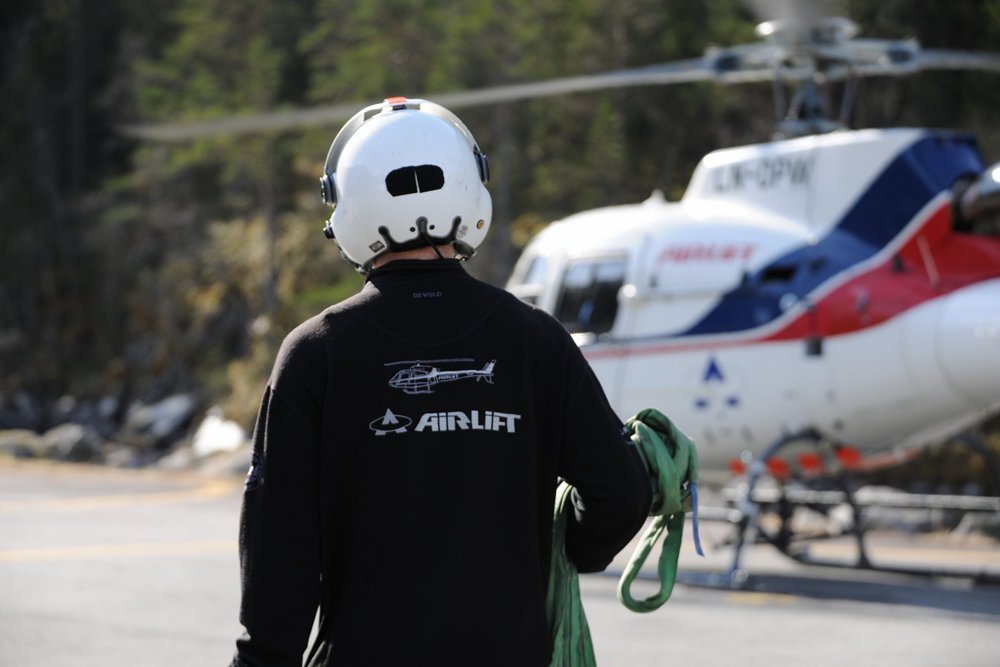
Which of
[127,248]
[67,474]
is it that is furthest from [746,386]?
[127,248]

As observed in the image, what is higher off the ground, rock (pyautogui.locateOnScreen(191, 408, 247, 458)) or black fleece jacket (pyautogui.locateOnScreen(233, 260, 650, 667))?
black fleece jacket (pyautogui.locateOnScreen(233, 260, 650, 667))

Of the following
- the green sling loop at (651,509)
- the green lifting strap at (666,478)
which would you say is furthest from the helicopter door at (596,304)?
the green sling loop at (651,509)

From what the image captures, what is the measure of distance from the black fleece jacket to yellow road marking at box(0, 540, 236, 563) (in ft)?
33.9

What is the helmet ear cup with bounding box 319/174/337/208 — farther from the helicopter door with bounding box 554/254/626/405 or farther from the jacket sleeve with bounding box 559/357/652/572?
the helicopter door with bounding box 554/254/626/405

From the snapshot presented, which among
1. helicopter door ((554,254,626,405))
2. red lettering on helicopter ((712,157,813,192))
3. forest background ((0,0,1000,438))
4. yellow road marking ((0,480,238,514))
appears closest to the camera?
red lettering on helicopter ((712,157,813,192))

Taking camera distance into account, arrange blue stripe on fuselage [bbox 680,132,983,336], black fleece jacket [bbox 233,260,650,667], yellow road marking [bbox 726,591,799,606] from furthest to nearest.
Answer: blue stripe on fuselage [bbox 680,132,983,336]
yellow road marking [bbox 726,591,799,606]
black fleece jacket [bbox 233,260,650,667]

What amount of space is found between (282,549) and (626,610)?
737 centimetres

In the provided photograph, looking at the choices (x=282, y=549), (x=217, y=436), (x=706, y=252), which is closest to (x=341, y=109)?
(x=706, y=252)

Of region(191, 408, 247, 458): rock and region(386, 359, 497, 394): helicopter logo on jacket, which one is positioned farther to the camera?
region(191, 408, 247, 458): rock

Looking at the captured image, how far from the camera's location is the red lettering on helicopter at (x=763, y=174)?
446 inches

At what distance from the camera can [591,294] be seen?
1201 centimetres

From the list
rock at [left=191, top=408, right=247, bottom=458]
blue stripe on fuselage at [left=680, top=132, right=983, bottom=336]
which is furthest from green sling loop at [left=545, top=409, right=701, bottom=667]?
rock at [left=191, top=408, right=247, bottom=458]

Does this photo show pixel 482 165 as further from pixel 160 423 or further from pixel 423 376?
pixel 160 423

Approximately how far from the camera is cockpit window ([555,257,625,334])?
39.0 feet
